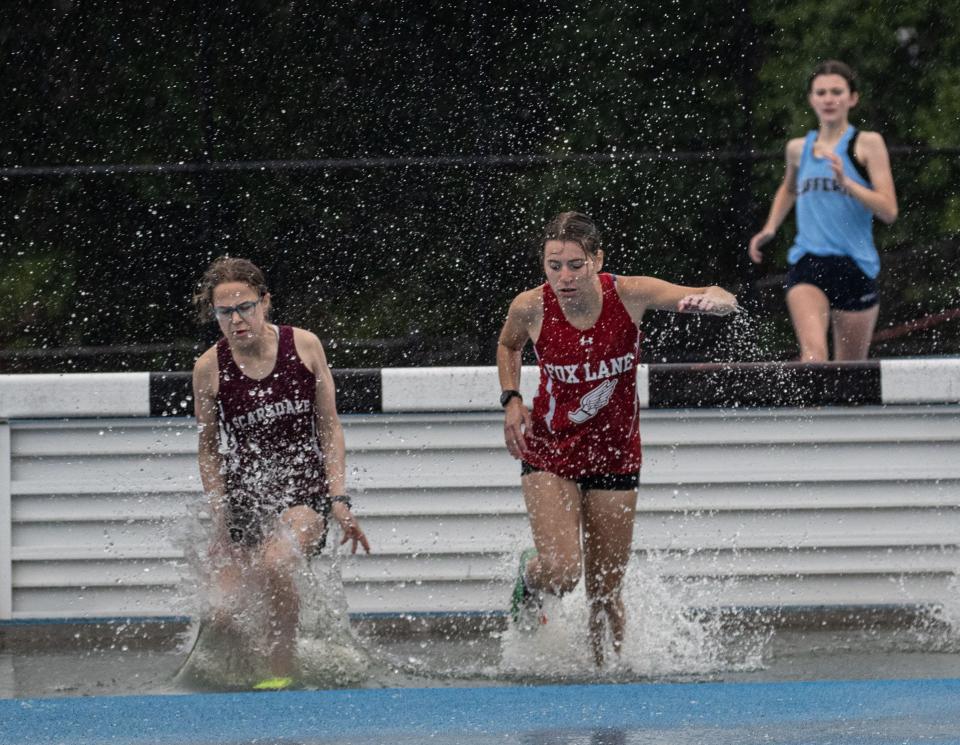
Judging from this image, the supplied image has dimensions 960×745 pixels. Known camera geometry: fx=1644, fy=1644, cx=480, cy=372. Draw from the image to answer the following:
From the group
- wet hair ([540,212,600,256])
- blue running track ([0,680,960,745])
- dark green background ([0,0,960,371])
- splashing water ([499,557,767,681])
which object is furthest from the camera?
dark green background ([0,0,960,371])

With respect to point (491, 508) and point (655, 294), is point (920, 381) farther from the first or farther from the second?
point (491, 508)

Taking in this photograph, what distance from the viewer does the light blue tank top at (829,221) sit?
24.7 ft

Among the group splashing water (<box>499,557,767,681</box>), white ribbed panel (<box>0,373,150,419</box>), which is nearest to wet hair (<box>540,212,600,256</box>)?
splashing water (<box>499,557,767,681</box>)

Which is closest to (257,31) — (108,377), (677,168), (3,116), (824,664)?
(3,116)

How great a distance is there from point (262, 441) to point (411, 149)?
5576 millimetres

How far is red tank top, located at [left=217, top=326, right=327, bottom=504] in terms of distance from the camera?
5270 mm

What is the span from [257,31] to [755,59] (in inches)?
132

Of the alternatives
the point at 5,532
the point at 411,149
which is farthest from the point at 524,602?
the point at 411,149

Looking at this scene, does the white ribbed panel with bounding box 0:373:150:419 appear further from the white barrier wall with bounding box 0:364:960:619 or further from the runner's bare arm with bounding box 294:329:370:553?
the runner's bare arm with bounding box 294:329:370:553

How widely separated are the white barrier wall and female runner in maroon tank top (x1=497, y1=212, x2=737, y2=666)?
3.69ft

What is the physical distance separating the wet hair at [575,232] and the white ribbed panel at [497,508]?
1472 millimetres

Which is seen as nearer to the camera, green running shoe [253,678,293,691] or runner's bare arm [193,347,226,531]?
green running shoe [253,678,293,691]

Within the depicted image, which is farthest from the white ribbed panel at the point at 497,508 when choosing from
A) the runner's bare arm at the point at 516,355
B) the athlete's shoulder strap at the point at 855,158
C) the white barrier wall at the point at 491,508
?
the athlete's shoulder strap at the point at 855,158

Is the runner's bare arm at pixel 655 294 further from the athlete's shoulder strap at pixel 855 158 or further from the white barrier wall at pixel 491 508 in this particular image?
the athlete's shoulder strap at pixel 855 158
